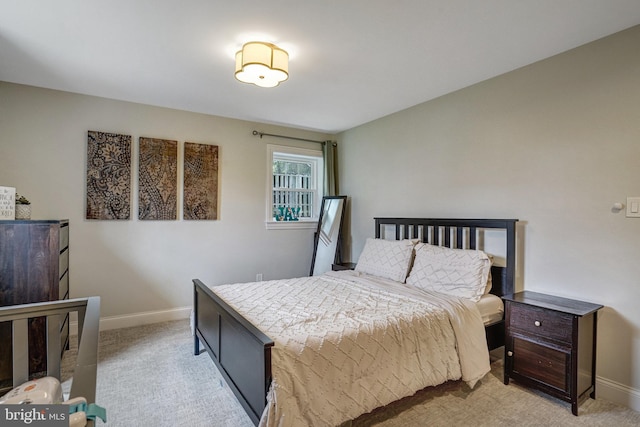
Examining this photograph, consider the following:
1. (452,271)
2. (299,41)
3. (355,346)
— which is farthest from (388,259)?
(299,41)

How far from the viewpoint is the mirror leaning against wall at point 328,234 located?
14.8 feet

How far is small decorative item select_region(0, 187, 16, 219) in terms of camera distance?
2.36 meters

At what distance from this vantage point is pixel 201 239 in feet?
13.2

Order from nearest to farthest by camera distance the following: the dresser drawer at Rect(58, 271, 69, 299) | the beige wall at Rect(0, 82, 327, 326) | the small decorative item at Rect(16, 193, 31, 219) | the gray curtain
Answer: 1. the small decorative item at Rect(16, 193, 31, 219)
2. the dresser drawer at Rect(58, 271, 69, 299)
3. the beige wall at Rect(0, 82, 327, 326)
4. the gray curtain

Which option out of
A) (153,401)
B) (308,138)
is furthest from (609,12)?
(153,401)

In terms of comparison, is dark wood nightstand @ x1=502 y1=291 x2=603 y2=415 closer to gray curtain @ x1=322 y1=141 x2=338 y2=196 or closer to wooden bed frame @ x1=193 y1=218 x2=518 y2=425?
wooden bed frame @ x1=193 y1=218 x2=518 y2=425

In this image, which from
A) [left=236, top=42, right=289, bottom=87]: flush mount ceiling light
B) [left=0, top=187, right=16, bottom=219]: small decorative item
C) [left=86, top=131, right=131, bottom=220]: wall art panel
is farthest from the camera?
[left=86, top=131, right=131, bottom=220]: wall art panel

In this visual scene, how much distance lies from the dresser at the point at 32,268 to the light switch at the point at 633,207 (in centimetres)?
405

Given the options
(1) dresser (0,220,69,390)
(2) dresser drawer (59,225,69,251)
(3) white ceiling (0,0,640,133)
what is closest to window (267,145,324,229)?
(3) white ceiling (0,0,640,133)

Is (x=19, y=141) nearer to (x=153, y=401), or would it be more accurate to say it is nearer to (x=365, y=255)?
(x=153, y=401)

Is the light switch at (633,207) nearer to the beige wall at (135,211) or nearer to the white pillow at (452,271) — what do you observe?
the white pillow at (452,271)

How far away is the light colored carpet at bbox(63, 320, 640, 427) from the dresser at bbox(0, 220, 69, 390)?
377mm

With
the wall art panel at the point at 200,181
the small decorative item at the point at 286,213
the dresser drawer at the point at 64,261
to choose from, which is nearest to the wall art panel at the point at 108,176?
the dresser drawer at the point at 64,261

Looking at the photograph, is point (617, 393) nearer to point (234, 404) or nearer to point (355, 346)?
point (355, 346)
